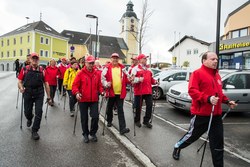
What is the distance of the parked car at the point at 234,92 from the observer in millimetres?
8750

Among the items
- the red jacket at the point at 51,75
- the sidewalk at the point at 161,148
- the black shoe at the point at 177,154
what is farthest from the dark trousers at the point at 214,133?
the red jacket at the point at 51,75

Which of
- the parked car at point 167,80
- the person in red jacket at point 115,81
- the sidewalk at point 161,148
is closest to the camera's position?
the sidewalk at point 161,148

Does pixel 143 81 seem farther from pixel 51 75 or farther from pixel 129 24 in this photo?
pixel 129 24

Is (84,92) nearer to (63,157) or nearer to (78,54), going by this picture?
(63,157)

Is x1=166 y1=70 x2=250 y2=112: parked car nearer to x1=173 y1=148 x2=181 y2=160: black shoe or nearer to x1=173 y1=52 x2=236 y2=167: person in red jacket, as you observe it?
x1=173 y1=148 x2=181 y2=160: black shoe

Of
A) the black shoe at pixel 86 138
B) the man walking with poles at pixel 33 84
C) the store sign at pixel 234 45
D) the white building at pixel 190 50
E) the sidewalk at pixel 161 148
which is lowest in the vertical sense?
the sidewalk at pixel 161 148

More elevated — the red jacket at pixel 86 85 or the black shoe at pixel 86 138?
the red jacket at pixel 86 85

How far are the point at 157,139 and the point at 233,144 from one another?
1.77 meters

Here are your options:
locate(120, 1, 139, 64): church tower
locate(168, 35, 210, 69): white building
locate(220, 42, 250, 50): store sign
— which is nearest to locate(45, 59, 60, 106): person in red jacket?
locate(220, 42, 250, 50): store sign

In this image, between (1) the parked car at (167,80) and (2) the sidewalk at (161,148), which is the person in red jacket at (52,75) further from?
(1) the parked car at (167,80)

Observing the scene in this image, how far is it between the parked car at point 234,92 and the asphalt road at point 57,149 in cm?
351

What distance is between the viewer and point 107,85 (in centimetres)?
620

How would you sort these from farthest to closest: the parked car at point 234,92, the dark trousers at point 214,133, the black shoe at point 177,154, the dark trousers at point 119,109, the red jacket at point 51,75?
the red jacket at point 51,75 → the parked car at point 234,92 → the dark trousers at point 119,109 → the black shoe at point 177,154 → the dark trousers at point 214,133

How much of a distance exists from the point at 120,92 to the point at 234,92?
4.63 metres
